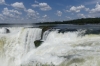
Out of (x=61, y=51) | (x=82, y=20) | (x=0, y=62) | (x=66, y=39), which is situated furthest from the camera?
(x=82, y=20)

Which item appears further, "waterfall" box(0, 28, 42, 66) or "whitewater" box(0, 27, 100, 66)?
"waterfall" box(0, 28, 42, 66)

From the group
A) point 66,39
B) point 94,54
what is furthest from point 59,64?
point 66,39

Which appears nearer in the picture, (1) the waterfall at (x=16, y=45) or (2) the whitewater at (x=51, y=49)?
(2) the whitewater at (x=51, y=49)

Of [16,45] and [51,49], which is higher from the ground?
[51,49]

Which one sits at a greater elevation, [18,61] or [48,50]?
[48,50]

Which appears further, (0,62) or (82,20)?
(82,20)

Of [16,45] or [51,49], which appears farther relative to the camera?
[16,45]

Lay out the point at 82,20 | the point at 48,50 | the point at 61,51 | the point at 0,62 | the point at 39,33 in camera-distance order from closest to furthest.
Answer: the point at 61,51
the point at 48,50
the point at 0,62
the point at 39,33
the point at 82,20

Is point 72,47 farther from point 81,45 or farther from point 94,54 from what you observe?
point 94,54
